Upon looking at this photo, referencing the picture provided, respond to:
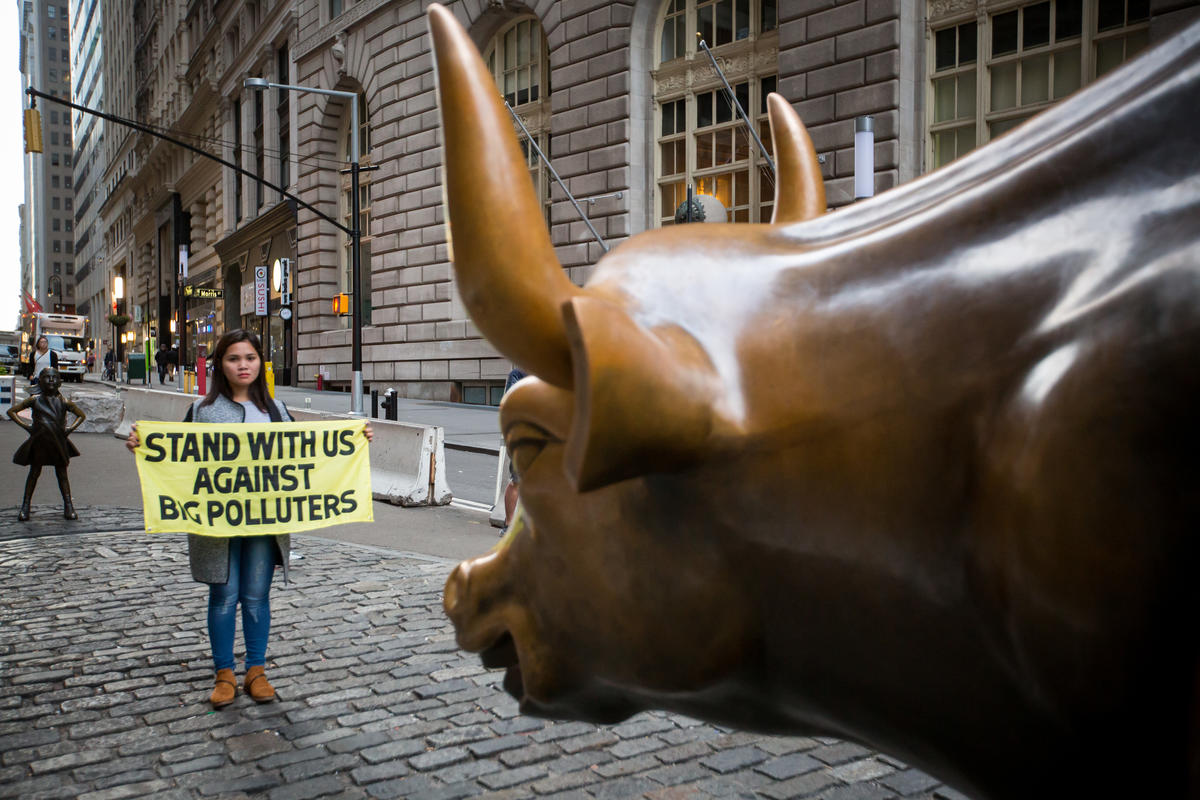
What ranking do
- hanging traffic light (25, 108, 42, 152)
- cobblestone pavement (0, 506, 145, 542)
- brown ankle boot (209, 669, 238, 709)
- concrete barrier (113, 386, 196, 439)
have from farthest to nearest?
hanging traffic light (25, 108, 42, 152) → concrete barrier (113, 386, 196, 439) → cobblestone pavement (0, 506, 145, 542) → brown ankle boot (209, 669, 238, 709)

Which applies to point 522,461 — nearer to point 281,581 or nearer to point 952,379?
point 952,379

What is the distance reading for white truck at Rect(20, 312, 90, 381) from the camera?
50875mm

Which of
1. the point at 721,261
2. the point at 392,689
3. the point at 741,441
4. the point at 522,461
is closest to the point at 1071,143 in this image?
the point at 721,261

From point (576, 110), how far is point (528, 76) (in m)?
3.79

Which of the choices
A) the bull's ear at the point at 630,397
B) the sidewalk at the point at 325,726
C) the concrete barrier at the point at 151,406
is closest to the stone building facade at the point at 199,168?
the concrete barrier at the point at 151,406

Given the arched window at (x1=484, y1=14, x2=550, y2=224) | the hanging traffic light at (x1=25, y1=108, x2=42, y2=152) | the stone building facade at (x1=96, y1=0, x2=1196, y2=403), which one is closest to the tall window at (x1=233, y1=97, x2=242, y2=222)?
the stone building facade at (x1=96, y1=0, x2=1196, y2=403)

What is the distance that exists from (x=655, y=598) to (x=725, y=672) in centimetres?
16

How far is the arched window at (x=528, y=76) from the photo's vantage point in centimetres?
2545

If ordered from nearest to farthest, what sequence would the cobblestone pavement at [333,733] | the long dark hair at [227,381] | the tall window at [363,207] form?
the cobblestone pavement at [333,733] < the long dark hair at [227,381] < the tall window at [363,207]

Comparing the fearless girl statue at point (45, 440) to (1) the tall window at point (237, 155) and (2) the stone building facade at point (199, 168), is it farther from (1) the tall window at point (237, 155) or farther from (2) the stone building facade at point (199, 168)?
(1) the tall window at point (237, 155)

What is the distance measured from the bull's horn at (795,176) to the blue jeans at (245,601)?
404 cm

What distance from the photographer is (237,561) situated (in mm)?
5102

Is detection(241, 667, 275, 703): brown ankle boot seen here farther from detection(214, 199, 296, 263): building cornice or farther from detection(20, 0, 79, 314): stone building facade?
detection(20, 0, 79, 314): stone building facade

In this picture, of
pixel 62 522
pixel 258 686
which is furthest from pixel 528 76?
pixel 258 686
